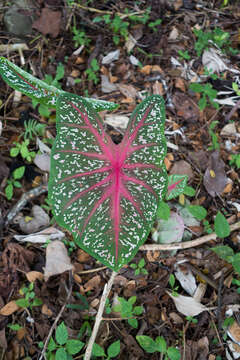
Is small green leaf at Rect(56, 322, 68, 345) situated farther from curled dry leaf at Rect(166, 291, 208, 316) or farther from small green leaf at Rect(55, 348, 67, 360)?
curled dry leaf at Rect(166, 291, 208, 316)

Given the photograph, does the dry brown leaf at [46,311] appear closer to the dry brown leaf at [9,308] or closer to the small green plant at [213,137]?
the dry brown leaf at [9,308]

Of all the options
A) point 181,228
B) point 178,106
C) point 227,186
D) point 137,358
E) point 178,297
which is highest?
point 178,106

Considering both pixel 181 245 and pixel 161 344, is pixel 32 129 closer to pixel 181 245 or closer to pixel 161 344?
pixel 181 245

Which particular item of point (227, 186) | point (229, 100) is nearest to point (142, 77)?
point (229, 100)

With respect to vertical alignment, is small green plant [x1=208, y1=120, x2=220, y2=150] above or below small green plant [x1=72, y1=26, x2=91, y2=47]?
below

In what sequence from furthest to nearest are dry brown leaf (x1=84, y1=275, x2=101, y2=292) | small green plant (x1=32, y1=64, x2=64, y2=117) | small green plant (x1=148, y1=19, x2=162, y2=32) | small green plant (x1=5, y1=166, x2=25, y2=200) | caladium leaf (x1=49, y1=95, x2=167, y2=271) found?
small green plant (x1=148, y1=19, x2=162, y2=32) → small green plant (x1=32, y1=64, x2=64, y2=117) → small green plant (x1=5, y1=166, x2=25, y2=200) → dry brown leaf (x1=84, y1=275, x2=101, y2=292) → caladium leaf (x1=49, y1=95, x2=167, y2=271)

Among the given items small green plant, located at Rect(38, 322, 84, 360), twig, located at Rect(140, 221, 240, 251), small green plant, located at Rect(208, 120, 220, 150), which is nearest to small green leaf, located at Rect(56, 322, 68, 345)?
small green plant, located at Rect(38, 322, 84, 360)

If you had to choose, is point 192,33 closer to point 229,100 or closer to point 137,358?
point 229,100
